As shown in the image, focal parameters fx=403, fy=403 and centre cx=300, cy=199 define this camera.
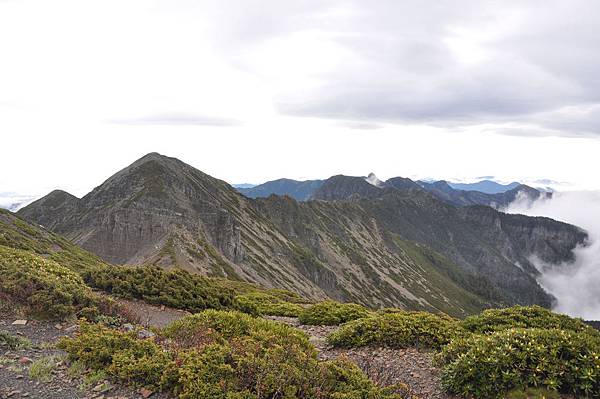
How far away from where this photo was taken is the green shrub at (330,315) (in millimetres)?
23641

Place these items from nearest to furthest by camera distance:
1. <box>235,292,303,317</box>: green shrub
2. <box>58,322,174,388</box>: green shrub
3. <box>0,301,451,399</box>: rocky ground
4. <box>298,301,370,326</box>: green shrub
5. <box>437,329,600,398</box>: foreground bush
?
<box>0,301,451,399</box>: rocky ground → <box>437,329,600,398</box>: foreground bush → <box>58,322,174,388</box>: green shrub → <box>298,301,370,326</box>: green shrub → <box>235,292,303,317</box>: green shrub

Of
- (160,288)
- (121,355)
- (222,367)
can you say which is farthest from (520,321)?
(160,288)

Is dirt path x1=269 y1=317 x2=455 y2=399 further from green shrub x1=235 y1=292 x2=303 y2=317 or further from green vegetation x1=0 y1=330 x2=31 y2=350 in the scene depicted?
green vegetation x1=0 y1=330 x2=31 y2=350

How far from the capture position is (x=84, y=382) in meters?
11.0

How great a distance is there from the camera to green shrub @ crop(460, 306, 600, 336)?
1565 cm

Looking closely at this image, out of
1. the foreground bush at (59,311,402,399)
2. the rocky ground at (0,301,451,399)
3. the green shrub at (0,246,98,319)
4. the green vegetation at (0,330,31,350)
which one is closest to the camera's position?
the foreground bush at (59,311,402,399)

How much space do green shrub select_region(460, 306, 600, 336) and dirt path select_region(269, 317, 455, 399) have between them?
2.80m

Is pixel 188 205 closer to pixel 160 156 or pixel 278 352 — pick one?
pixel 160 156

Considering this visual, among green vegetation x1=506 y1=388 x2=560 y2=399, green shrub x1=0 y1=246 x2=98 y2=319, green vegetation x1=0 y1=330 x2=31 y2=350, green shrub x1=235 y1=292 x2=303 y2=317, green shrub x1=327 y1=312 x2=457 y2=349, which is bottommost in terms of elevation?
green shrub x1=235 y1=292 x2=303 y2=317

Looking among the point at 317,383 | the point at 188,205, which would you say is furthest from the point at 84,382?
the point at 188,205

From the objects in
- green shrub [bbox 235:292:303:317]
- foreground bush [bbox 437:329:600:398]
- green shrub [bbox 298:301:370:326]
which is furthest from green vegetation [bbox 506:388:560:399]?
green shrub [bbox 235:292:303:317]

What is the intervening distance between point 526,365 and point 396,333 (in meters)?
6.06

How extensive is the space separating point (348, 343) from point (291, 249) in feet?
584

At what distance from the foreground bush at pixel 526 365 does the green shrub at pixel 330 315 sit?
37.4 feet
